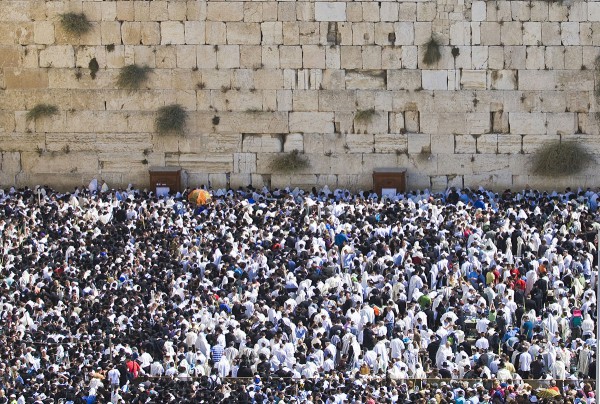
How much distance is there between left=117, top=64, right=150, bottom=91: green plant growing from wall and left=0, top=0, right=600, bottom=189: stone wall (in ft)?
0.51

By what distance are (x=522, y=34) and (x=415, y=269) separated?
27.3 feet

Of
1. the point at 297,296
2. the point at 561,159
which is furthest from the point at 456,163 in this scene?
the point at 297,296

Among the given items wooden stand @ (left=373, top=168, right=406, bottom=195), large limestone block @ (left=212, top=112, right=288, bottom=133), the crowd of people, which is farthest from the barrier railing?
large limestone block @ (left=212, top=112, right=288, bottom=133)

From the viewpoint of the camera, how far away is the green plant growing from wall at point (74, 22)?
43.1 meters

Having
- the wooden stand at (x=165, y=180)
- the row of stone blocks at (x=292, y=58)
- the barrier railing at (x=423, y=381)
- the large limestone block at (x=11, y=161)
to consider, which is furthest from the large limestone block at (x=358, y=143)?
the barrier railing at (x=423, y=381)

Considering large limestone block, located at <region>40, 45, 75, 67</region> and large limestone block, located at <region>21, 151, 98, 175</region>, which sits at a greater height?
large limestone block, located at <region>40, 45, 75, 67</region>

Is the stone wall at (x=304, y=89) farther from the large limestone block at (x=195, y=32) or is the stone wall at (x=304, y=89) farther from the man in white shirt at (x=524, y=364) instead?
the man in white shirt at (x=524, y=364)

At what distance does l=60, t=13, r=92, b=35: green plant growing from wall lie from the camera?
141 feet

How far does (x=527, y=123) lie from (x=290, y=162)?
565 centimetres

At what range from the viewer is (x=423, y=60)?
42.9 metres

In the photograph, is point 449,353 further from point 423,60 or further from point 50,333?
point 423,60

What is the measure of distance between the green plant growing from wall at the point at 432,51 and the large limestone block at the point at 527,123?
87.4 inches

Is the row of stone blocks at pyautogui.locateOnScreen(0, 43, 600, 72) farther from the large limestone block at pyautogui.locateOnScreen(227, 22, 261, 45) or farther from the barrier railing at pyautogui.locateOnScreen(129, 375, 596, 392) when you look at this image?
the barrier railing at pyautogui.locateOnScreen(129, 375, 596, 392)

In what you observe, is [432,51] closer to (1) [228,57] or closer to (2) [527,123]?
(2) [527,123]
